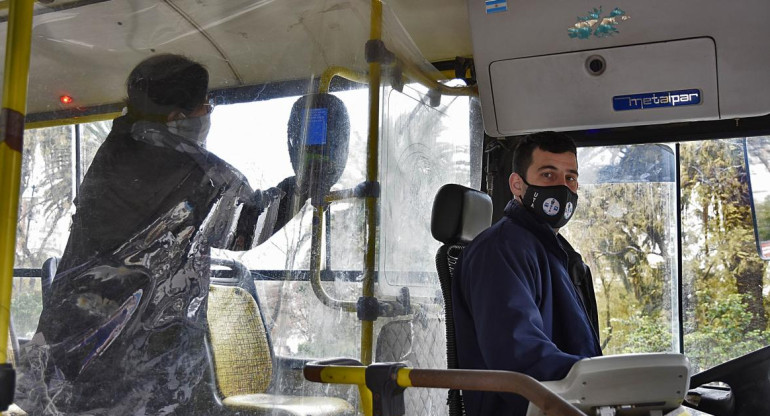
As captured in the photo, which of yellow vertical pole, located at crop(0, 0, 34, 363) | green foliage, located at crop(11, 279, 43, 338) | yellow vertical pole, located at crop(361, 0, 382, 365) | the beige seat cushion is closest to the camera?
yellow vertical pole, located at crop(0, 0, 34, 363)

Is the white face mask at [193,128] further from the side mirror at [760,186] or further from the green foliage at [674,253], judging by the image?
the side mirror at [760,186]

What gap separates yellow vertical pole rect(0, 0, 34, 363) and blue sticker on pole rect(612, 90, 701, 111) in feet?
7.22

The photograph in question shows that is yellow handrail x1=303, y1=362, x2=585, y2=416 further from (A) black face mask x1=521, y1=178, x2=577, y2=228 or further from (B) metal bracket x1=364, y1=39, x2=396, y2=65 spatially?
(B) metal bracket x1=364, y1=39, x2=396, y2=65

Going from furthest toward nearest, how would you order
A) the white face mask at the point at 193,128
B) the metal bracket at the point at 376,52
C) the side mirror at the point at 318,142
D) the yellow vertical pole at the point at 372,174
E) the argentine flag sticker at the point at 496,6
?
the argentine flag sticker at the point at 496,6, the metal bracket at the point at 376,52, the yellow vertical pole at the point at 372,174, the side mirror at the point at 318,142, the white face mask at the point at 193,128

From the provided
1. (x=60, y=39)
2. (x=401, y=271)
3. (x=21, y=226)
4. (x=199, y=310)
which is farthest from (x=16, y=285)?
(x=401, y=271)

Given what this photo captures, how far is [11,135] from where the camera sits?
1700 mm

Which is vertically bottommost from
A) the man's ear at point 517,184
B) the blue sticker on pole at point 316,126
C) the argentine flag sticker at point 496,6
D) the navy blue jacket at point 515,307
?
the navy blue jacket at point 515,307

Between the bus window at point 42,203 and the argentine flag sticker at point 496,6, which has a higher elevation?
the argentine flag sticker at point 496,6

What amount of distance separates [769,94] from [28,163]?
101 inches

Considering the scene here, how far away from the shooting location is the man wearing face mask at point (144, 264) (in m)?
1.86

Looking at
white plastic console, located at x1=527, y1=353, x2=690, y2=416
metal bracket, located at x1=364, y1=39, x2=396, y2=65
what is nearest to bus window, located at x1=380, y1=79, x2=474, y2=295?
metal bracket, located at x1=364, y1=39, x2=396, y2=65

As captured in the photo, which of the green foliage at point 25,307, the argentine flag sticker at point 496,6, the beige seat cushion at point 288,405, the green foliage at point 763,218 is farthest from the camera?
the argentine flag sticker at point 496,6

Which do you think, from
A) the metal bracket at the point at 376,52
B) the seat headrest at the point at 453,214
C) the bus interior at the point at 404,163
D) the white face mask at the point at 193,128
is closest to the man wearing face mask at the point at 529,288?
the seat headrest at the point at 453,214

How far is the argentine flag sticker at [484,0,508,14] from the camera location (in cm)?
312
